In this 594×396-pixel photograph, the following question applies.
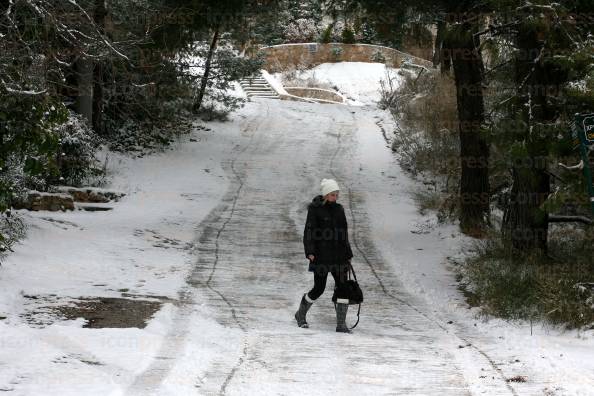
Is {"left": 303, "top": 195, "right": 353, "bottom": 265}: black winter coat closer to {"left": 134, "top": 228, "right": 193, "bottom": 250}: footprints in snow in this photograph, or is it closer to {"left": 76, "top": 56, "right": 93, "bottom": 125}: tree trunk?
{"left": 134, "top": 228, "right": 193, "bottom": 250}: footprints in snow

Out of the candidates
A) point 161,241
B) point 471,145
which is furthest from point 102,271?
point 471,145

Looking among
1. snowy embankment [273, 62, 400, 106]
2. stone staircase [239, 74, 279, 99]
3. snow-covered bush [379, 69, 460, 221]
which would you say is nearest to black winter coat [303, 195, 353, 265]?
snow-covered bush [379, 69, 460, 221]

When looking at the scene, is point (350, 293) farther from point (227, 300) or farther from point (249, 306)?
point (227, 300)

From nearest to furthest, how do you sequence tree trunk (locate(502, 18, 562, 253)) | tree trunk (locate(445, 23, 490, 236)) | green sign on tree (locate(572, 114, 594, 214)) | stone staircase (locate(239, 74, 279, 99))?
green sign on tree (locate(572, 114, 594, 214)) → tree trunk (locate(502, 18, 562, 253)) → tree trunk (locate(445, 23, 490, 236)) → stone staircase (locate(239, 74, 279, 99))

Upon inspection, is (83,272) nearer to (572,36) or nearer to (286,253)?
(286,253)

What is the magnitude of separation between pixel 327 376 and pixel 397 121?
905 inches

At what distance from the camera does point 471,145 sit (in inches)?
610

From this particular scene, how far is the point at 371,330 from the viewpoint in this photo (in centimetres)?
909

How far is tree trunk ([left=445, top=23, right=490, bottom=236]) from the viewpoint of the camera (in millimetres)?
15227

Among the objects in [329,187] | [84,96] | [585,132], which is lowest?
[329,187]

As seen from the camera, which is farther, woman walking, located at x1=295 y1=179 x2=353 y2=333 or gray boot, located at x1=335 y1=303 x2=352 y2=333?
woman walking, located at x1=295 y1=179 x2=353 y2=333

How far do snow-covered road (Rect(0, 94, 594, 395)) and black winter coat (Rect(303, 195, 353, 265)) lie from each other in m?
0.81

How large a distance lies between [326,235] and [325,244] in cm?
10

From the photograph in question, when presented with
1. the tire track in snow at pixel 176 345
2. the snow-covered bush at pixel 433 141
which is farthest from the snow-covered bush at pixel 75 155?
the snow-covered bush at pixel 433 141
